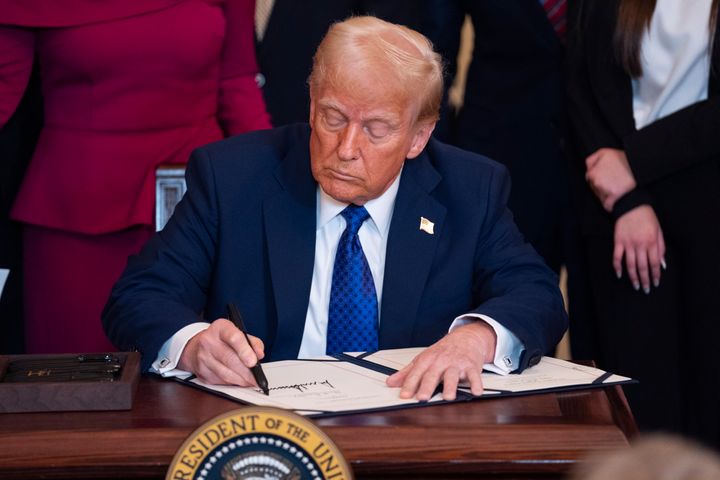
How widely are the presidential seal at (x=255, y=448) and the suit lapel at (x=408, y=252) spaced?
43.2 inches

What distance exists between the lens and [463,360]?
2010mm

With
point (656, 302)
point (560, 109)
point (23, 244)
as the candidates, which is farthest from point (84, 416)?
point (560, 109)

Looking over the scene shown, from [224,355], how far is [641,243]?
4.93ft

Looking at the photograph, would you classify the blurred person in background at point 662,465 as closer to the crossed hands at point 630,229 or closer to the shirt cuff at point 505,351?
the shirt cuff at point 505,351

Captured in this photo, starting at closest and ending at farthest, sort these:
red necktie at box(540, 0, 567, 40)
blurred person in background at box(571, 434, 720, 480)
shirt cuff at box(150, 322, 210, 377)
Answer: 1. blurred person in background at box(571, 434, 720, 480)
2. shirt cuff at box(150, 322, 210, 377)
3. red necktie at box(540, 0, 567, 40)

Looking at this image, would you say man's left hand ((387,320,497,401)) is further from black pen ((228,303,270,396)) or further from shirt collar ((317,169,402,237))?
shirt collar ((317,169,402,237))

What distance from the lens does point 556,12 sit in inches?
134

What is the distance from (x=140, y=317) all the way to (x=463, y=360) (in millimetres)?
681

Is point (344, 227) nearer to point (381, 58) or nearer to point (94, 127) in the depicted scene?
point (381, 58)

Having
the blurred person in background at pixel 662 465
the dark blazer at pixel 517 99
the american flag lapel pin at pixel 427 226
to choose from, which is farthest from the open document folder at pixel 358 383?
the dark blazer at pixel 517 99

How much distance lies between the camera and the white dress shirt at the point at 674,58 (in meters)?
3.02

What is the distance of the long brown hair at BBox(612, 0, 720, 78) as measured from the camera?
10.0 feet

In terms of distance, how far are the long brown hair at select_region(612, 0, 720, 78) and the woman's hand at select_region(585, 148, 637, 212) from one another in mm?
230
